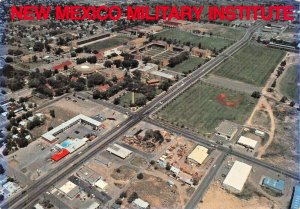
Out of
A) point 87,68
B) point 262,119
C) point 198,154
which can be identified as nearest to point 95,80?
point 87,68

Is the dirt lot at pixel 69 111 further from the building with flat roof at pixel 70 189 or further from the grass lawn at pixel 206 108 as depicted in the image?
the building with flat roof at pixel 70 189

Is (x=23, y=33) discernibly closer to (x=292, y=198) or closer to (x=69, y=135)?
(x=69, y=135)

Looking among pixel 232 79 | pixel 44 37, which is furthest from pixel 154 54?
pixel 44 37

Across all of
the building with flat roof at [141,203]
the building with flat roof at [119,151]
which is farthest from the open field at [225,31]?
the building with flat roof at [141,203]

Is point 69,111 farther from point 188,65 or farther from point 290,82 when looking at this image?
point 290,82

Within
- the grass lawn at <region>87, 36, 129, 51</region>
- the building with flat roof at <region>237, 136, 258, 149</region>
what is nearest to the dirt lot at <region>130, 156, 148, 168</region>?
the building with flat roof at <region>237, 136, 258, 149</region>

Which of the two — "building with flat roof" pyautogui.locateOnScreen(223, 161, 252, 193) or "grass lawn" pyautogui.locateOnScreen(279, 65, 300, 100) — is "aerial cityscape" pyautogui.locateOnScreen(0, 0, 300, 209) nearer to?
"building with flat roof" pyautogui.locateOnScreen(223, 161, 252, 193)
